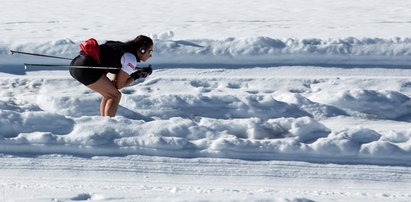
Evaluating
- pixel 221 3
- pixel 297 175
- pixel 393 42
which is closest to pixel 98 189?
pixel 297 175

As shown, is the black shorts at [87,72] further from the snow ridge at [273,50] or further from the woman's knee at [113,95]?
the snow ridge at [273,50]

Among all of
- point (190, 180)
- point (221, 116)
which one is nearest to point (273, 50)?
point (221, 116)

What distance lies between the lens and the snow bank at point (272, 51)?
28.5 ft

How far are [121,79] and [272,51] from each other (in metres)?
3.12

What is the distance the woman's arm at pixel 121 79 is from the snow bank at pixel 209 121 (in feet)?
1.22

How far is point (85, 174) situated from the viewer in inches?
198

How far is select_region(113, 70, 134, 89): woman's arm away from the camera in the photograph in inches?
245

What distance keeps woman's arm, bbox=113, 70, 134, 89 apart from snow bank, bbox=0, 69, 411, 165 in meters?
0.37

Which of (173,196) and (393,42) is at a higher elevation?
(393,42)

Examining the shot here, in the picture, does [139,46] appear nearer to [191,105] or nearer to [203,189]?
[191,105]

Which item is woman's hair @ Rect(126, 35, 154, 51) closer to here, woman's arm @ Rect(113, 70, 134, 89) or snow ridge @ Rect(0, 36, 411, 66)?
woman's arm @ Rect(113, 70, 134, 89)

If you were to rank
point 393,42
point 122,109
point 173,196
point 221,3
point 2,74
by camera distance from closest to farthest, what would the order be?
1. point 173,196
2. point 122,109
3. point 2,74
4. point 393,42
5. point 221,3

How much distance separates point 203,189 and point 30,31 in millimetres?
6921

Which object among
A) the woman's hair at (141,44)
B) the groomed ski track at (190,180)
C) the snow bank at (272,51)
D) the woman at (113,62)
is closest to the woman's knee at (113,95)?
the woman at (113,62)
